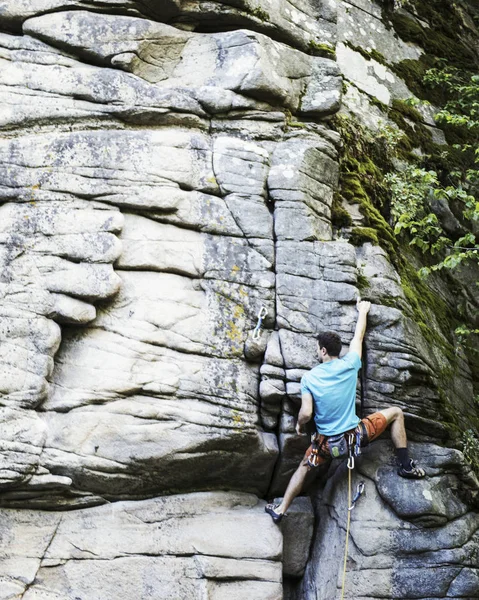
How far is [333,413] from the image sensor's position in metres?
8.74

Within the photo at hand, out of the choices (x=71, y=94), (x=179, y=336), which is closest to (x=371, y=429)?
(x=179, y=336)

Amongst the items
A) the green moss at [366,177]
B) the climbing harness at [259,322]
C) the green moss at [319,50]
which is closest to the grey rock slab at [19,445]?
the climbing harness at [259,322]

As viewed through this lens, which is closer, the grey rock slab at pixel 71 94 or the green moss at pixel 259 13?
the grey rock slab at pixel 71 94

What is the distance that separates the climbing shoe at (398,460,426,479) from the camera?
8.90 m

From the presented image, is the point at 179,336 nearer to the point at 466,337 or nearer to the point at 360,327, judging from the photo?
the point at 360,327

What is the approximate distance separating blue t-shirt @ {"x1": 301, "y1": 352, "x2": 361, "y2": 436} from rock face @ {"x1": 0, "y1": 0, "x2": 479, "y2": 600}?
1.13 ft

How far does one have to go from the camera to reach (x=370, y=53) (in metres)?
12.9

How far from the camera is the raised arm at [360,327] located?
29.7 feet

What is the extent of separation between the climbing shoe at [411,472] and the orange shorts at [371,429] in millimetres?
500

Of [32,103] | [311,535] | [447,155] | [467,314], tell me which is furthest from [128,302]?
[447,155]

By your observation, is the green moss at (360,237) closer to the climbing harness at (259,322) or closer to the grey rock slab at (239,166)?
the grey rock slab at (239,166)

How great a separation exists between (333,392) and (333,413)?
249 mm

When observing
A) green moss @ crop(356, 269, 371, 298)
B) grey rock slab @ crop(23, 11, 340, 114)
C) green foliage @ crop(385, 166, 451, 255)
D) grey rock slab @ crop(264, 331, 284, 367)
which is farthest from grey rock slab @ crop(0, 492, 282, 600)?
grey rock slab @ crop(23, 11, 340, 114)

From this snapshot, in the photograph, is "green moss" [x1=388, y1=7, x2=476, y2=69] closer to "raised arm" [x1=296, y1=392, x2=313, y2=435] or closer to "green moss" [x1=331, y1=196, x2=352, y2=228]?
"green moss" [x1=331, y1=196, x2=352, y2=228]
